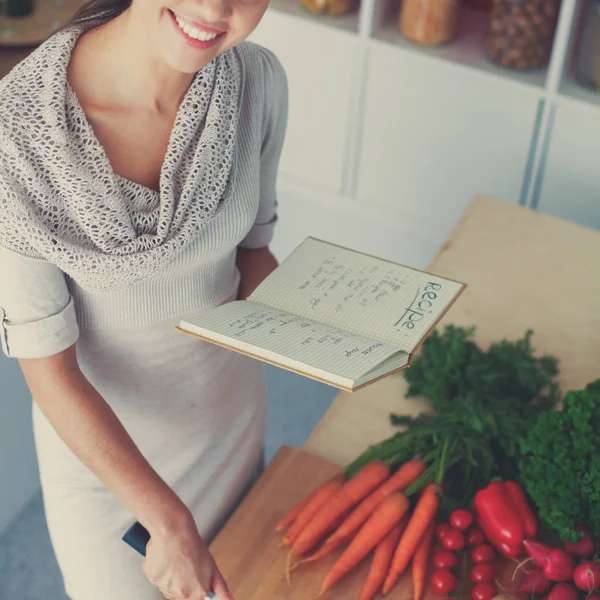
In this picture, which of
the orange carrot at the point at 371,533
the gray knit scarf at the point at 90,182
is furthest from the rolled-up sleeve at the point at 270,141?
the orange carrot at the point at 371,533

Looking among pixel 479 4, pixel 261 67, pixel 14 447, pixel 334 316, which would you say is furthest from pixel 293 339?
pixel 479 4

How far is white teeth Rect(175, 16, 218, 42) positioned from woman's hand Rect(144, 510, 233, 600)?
1.91 ft

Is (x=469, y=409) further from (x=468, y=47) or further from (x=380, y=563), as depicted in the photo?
(x=468, y=47)

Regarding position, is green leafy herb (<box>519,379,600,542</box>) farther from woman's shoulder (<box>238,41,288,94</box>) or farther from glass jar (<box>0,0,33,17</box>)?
glass jar (<box>0,0,33,17</box>)

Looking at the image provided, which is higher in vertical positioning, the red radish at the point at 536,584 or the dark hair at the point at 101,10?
the dark hair at the point at 101,10

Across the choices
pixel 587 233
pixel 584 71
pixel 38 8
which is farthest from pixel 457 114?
pixel 38 8

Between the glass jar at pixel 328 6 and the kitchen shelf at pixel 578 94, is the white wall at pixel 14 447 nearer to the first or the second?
the glass jar at pixel 328 6

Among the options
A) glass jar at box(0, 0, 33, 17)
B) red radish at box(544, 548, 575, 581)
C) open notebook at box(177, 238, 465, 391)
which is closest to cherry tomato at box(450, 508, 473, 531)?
red radish at box(544, 548, 575, 581)

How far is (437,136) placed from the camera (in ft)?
7.75

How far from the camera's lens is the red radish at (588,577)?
44.5 inches

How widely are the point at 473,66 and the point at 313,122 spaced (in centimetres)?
49

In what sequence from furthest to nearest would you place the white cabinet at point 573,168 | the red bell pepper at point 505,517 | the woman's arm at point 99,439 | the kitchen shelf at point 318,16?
the kitchen shelf at point 318,16 < the white cabinet at point 573,168 < the red bell pepper at point 505,517 < the woman's arm at point 99,439

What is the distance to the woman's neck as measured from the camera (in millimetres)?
1053

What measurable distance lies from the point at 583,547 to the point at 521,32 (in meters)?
1.34
